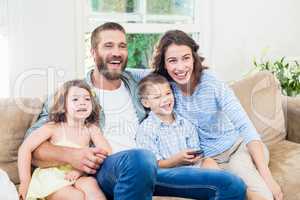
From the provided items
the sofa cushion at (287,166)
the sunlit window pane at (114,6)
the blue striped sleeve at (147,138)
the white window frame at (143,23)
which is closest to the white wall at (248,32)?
the white window frame at (143,23)

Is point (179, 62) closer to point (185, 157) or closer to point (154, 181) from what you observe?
point (185, 157)

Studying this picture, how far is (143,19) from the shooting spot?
9.27 ft

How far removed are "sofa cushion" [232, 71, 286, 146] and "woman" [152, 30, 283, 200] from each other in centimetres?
31

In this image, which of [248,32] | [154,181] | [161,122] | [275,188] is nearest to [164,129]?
[161,122]

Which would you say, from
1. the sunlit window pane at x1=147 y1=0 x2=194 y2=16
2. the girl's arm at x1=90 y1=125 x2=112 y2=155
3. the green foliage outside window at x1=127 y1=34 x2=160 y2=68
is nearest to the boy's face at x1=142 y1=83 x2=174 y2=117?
the girl's arm at x1=90 y1=125 x2=112 y2=155

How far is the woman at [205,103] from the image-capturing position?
1.94 metres

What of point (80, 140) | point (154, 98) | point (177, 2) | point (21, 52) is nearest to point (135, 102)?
point (154, 98)

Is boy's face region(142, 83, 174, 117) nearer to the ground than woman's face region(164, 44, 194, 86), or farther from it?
nearer to the ground

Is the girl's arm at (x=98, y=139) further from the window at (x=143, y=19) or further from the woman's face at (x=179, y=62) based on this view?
the window at (x=143, y=19)

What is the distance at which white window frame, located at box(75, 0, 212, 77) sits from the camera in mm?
2488

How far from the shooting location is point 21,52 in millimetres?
2287

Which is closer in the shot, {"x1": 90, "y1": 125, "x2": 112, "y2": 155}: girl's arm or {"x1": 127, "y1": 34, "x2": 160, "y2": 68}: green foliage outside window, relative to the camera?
{"x1": 90, "y1": 125, "x2": 112, "y2": 155}: girl's arm

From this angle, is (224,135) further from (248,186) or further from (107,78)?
(107,78)

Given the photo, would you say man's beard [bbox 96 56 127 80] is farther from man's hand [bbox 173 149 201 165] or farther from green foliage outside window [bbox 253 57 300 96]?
green foliage outside window [bbox 253 57 300 96]
